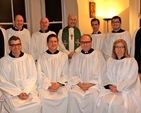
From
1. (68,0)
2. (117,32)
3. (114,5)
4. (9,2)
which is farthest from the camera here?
(114,5)

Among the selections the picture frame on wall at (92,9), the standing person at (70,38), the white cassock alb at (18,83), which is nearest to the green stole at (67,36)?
the standing person at (70,38)

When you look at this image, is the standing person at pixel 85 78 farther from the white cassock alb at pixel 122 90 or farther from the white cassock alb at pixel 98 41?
the white cassock alb at pixel 98 41

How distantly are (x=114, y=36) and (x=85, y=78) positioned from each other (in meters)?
1.25

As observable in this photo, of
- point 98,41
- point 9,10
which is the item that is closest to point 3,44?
point 9,10

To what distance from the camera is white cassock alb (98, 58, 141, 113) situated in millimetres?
3572

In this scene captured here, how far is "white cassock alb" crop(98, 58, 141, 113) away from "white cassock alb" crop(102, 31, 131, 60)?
3.67ft

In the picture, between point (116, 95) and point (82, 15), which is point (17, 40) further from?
point (82, 15)

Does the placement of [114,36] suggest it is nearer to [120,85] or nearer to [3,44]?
[120,85]

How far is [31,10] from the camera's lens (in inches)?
250

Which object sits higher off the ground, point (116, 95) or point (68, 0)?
point (68, 0)

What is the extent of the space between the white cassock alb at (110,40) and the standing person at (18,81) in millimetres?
1656

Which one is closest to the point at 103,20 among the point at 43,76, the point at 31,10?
the point at 31,10

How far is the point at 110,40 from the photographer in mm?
5090

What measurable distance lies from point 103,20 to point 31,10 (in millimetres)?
2219
